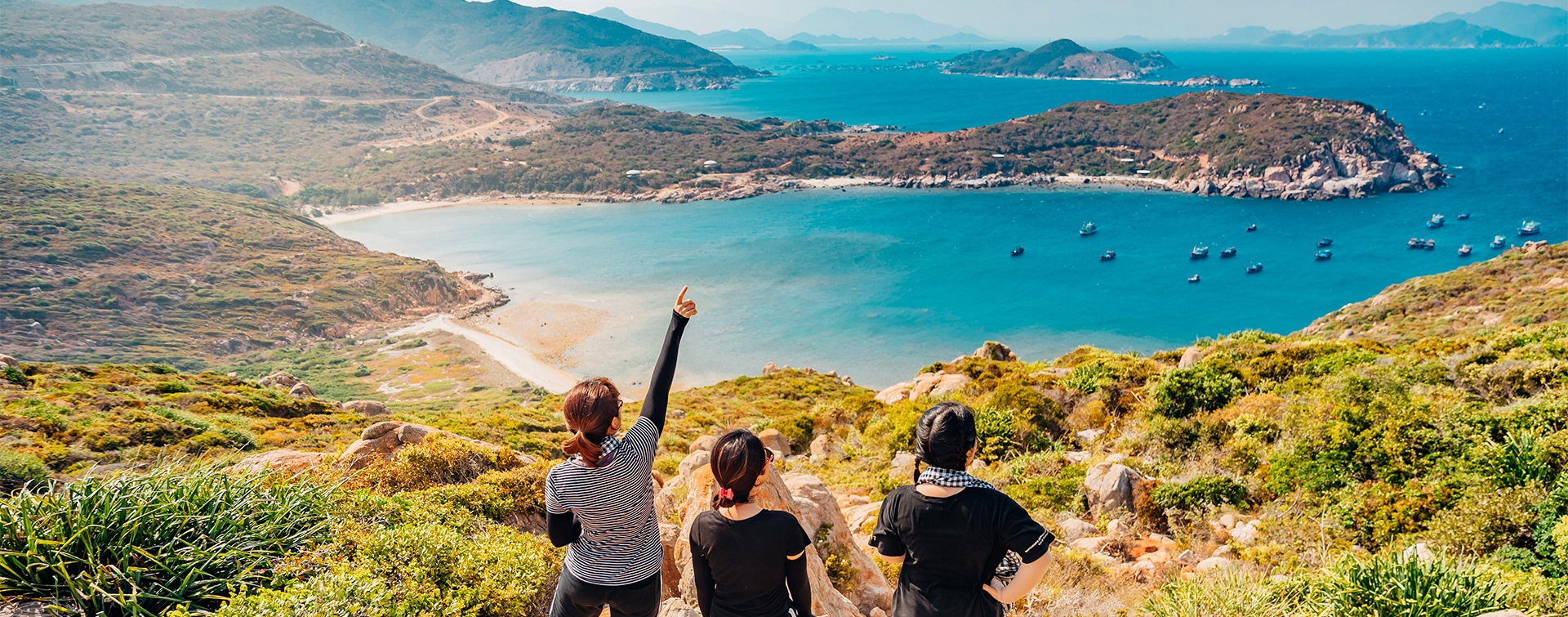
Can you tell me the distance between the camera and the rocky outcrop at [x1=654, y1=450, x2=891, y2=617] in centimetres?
487

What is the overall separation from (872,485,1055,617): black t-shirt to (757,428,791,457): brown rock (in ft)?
38.5

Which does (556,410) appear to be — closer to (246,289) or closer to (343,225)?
(246,289)

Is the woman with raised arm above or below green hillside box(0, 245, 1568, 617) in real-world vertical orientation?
above

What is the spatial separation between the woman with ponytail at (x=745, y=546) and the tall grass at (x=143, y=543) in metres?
2.39

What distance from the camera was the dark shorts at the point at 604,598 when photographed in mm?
3538

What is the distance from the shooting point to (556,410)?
97.7 feet

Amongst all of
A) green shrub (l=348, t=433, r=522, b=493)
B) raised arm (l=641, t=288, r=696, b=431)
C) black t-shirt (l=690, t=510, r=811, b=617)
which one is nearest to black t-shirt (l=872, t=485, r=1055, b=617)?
black t-shirt (l=690, t=510, r=811, b=617)

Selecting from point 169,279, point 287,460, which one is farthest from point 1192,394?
point 169,279

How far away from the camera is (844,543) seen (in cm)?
586

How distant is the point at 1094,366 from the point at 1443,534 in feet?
29.8

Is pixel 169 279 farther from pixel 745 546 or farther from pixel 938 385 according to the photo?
pixel 745 546

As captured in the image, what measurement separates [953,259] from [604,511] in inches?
2730

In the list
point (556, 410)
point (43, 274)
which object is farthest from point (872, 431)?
point (43, 274)

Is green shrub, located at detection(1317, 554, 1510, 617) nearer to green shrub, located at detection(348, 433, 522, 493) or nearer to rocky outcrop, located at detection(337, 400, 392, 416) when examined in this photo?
green shrub, located at detection(348, 433, 522, 493)
